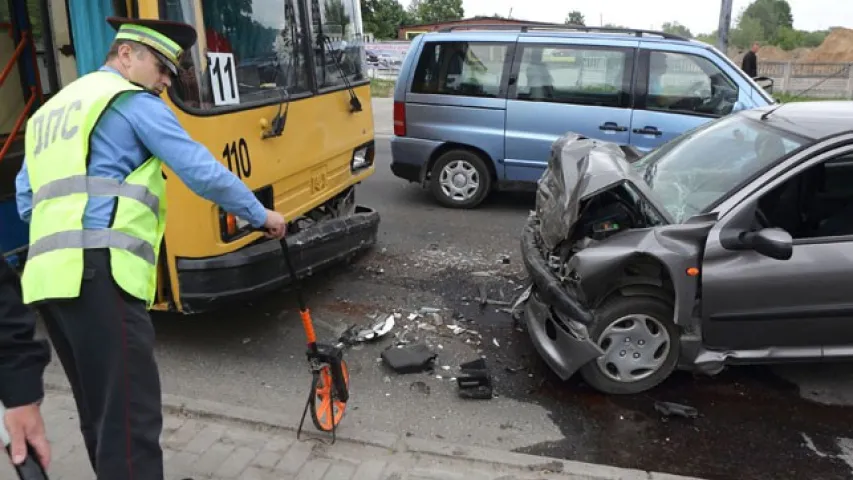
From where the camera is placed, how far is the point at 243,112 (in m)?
3.88

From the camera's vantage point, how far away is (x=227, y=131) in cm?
376

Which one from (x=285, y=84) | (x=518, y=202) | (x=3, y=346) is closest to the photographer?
(x=3, y=346)

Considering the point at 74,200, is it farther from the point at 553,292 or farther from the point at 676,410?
the point at 676,410

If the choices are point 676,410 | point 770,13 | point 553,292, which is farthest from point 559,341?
point 770,13

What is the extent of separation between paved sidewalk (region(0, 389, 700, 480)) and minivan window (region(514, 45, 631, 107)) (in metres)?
4.97

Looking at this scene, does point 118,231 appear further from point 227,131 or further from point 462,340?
point 462,340

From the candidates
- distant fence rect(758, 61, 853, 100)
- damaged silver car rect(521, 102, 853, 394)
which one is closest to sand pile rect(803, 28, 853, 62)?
distant fence rect(758, 61, 853, 100)

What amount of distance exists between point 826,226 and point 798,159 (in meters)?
0.90

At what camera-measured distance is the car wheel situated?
372cm

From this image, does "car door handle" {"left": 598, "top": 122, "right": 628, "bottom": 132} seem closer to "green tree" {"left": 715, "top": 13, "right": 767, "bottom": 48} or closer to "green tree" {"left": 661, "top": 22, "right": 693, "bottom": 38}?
"green tree" {"left": 661, "top": 22, "right": 693, "bottom": 38}

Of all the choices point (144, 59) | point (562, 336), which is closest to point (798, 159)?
point (562, 336)

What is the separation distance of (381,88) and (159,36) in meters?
20.7

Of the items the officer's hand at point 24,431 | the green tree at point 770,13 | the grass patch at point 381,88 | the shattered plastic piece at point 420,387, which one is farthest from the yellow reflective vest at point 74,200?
the green tree at point 770,13

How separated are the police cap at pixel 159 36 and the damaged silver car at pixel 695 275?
7.56 feet
